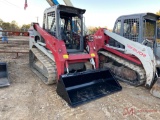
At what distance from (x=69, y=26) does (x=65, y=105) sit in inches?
109

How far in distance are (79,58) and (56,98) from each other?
1.24m

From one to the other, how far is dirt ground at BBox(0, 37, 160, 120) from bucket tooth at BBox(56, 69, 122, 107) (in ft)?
0.46

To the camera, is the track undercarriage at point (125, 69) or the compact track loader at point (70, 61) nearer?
the compact track loader at point (70, 61)

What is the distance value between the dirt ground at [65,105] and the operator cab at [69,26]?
151 centimetres

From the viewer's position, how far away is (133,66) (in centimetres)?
457

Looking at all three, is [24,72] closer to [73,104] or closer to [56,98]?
[56,98]

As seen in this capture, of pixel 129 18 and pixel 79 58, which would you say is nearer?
pixel 79 58

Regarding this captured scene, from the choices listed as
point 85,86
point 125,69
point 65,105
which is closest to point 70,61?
point 85,86

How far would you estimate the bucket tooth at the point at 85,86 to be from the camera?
353 cm

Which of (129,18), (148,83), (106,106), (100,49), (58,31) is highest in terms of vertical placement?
(129,18)

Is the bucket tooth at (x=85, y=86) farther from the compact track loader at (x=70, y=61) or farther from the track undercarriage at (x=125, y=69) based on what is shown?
the track undercarriage at (x=125, y=69)

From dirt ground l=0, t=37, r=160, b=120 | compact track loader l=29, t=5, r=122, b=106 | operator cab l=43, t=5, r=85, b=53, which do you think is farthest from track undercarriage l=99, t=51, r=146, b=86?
operator cab l=43, t=5, r=85, b=53

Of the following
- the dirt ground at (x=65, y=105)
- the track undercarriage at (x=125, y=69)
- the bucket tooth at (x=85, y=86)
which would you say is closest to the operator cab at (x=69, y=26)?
the bucket tooth at (x=85, y=86)

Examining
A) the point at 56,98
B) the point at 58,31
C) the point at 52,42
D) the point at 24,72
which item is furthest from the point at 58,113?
the point at 24,72
